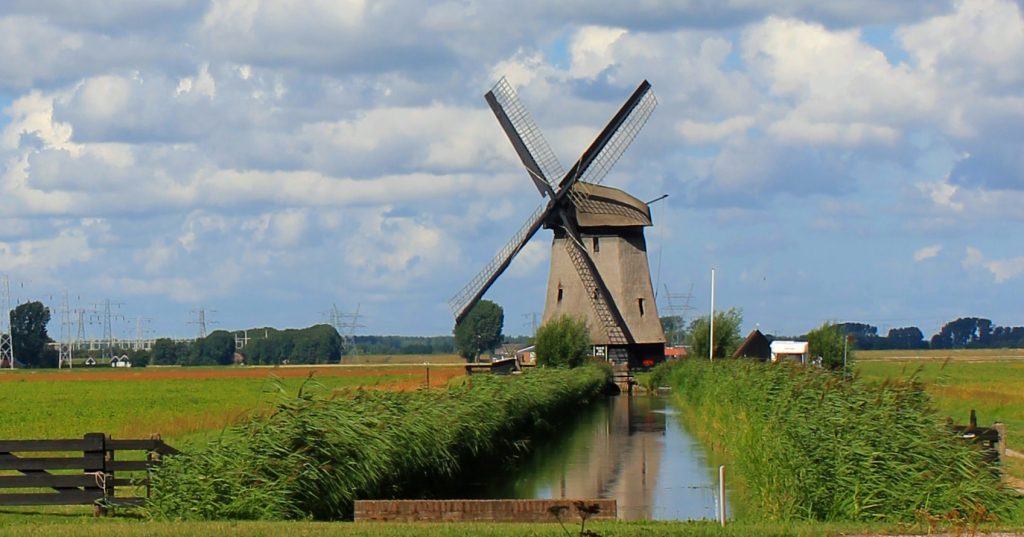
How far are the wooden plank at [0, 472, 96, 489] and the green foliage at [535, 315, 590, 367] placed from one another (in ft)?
136

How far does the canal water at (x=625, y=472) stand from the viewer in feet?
71.6

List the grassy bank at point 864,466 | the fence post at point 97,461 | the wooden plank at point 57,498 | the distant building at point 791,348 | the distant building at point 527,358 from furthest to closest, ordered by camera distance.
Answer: the distant building at point 527,358, the distant building at point 791,348, the fence post at point 97,461, the wooden plank at point 57,498, the grassy bank at point 864,466

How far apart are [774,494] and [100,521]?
25.7 feet

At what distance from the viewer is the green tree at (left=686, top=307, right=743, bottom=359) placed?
6712cm

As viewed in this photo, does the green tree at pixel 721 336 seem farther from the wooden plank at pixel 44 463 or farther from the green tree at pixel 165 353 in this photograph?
the green tree at pixel 165 353

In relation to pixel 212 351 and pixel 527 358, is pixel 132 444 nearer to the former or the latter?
pixel 527 358

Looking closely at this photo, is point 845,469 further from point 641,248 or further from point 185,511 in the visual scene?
point 641,248

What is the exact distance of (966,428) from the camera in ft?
63.0

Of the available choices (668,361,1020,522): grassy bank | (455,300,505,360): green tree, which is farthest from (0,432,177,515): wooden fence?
(455,300,505,360): green tree

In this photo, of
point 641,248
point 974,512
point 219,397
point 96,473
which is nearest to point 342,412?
point 96,473

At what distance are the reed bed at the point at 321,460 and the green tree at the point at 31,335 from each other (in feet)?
471

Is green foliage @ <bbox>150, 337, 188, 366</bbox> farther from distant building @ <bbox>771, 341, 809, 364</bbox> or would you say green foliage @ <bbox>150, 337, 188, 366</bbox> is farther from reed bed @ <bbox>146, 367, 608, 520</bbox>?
reed bed @ <bbox>146, 367, 608, 520</bbox>

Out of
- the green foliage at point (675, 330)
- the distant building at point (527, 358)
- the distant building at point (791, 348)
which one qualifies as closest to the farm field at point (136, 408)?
the distant building at point (527, 358)

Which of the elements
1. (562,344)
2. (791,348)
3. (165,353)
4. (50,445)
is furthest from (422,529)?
(165,353)
